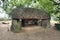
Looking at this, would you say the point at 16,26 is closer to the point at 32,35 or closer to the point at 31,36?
the point at 32,35

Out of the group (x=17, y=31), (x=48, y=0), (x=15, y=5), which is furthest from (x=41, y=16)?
(x=15, y=5)

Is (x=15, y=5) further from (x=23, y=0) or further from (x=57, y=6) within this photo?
(x=57, y=6)

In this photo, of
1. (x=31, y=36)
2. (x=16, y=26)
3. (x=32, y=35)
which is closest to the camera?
(x=31, y=36)

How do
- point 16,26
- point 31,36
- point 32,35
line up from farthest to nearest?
point 16,26 → point 32,35 → point 31,36

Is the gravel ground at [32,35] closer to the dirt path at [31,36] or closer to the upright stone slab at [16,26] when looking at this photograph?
the dirt path at [31,36]

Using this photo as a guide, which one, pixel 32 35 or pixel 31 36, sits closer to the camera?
pixel 31 36

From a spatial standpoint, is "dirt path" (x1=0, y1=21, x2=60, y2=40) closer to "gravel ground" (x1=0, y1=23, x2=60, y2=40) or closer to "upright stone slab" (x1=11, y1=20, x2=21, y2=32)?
"gravel ground" (x1=0, y1=23, x2=60, y2=40)

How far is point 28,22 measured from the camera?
57.7ft

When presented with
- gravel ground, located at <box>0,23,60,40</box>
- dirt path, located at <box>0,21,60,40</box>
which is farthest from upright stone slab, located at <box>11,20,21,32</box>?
dirt path, located at <box>0,21,60,40</box>

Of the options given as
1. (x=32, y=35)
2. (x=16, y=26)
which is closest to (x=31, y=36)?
(x=32, y=35)

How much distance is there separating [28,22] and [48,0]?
135 inches

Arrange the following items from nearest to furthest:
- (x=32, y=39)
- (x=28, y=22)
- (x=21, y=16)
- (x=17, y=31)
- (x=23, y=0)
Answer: (x=32, y=39) → (x=17, y=31) → (x=21, y=16) → (x=28, y=22) → (x=23, y=0)

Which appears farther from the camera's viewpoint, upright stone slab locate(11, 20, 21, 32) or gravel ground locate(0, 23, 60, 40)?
upright stone slab locate(11, 20, 21, 32)

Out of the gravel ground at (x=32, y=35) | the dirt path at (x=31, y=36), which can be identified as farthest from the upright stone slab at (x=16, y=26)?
the dirt path at (x=31, y=36)
